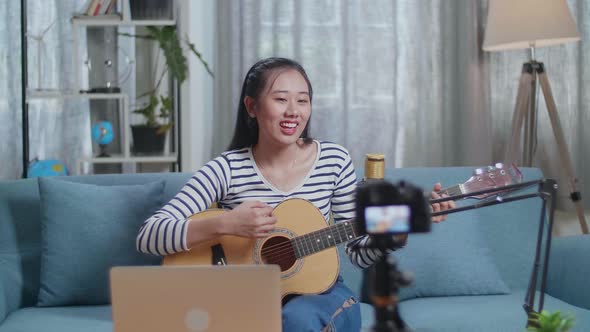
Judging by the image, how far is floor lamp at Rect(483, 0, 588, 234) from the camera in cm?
348

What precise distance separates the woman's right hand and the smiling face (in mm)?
243

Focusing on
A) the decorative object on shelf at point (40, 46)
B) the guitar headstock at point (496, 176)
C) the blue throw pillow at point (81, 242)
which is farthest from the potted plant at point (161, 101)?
the guitar headstock at point (496, 176)

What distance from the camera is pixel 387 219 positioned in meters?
0.78

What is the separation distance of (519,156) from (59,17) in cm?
220

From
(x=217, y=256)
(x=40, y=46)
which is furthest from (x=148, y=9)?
(x=217, y=256)

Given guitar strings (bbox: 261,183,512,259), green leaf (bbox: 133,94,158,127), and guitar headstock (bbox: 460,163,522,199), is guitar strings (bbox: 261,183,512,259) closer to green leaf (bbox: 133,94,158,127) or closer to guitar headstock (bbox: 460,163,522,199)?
guitar headstock (bbox: 460,163,522,199)

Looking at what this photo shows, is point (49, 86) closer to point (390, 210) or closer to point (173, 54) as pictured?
point (173, 54)

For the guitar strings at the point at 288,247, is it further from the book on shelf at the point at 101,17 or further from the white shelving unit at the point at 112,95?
the book on shelf at the point at 101,17

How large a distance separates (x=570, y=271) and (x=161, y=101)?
6.72ft

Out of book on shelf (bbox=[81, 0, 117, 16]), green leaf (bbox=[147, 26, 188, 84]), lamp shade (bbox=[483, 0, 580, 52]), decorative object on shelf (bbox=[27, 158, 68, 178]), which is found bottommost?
decorative object on shelf (bbox=[27, 158, 68, 178])

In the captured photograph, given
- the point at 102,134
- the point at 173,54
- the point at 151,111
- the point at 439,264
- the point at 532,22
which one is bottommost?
the point at 439,264

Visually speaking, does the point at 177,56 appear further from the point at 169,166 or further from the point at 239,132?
the point at 239,132

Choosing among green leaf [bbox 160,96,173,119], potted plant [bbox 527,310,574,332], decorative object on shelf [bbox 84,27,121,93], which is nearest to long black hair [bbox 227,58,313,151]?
potted plant [bbox 527,310,574,332]

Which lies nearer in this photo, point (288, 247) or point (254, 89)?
point (288, 247)
